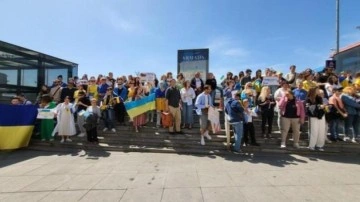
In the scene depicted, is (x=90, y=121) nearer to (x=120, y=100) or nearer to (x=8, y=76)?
(x=120, y=100)

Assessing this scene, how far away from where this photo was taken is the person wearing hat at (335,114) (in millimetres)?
10391

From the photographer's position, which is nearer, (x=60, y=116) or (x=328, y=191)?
(x=328, y=191)

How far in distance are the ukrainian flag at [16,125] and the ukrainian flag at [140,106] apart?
330 centimetres

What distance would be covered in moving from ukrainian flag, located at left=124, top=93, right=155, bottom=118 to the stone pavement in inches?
73.6

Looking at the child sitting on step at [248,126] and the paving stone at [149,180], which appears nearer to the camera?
the paving stone at [149,180]

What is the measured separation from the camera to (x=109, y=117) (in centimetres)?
1155

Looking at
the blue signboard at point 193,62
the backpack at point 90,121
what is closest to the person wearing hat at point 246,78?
the blue signboard at point 193,62

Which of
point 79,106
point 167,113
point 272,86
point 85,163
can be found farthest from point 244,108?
point 79,106

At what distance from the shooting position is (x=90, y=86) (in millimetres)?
13266

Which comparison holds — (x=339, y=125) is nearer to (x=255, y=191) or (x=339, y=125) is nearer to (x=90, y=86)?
(x=255, y=191)

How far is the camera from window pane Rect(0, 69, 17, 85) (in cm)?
1323

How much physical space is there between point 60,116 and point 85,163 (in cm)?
301

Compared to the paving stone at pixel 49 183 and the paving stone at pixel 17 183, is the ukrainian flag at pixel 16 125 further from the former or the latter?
the paving stone at pixel 49 183

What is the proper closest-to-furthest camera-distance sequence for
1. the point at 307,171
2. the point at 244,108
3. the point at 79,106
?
the point at 307,171 → the point at 244,108 → the point at 79,106
